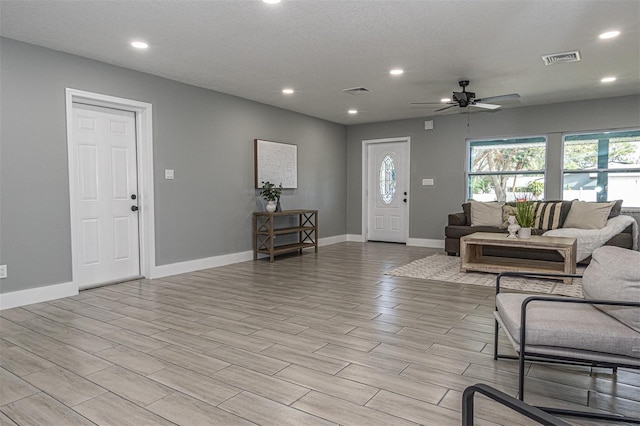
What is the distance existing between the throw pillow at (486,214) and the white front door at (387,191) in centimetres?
159

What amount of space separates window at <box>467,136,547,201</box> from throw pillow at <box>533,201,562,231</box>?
64 centimetres

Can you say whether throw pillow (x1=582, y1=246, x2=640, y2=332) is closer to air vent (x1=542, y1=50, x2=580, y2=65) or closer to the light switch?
air vent (x1=542, y1=50, x2=580, y2=65)

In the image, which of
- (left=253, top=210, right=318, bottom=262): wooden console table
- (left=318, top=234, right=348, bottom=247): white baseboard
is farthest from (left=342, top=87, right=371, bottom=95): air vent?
(left=318, top=234, right=348, bottom=247): white baseboard

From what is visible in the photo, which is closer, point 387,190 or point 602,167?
point 602,167

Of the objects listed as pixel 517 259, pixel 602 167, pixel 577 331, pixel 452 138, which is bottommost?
pixel 517 259

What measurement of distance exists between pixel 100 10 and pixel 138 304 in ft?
8.19

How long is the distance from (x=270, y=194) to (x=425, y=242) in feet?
10.6

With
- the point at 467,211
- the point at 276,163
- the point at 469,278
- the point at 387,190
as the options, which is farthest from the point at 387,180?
the point at 469,278

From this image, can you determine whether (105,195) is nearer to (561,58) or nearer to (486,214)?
(561,58)

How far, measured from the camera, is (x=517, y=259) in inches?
216

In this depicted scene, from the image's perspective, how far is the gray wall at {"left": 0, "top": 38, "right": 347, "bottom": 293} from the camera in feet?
12.1

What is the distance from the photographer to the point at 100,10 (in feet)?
10.2

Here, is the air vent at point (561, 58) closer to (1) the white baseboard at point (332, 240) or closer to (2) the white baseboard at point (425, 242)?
(2) the white baseboard at point (425, 242)

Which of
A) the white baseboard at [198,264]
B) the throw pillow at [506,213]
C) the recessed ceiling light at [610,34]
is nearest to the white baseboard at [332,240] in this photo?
the white baseboard at [198,264]
